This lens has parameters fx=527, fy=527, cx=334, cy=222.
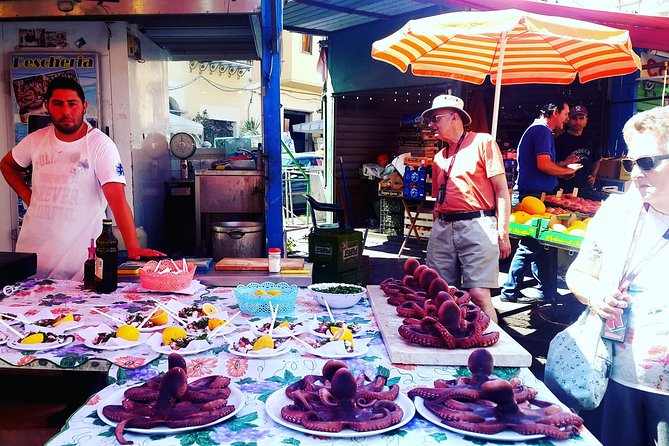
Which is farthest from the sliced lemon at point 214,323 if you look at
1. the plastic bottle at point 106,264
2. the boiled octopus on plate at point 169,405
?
the plastic bottle at point 106,264

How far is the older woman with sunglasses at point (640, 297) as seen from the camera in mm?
2029

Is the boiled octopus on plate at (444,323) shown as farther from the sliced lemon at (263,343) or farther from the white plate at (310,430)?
the sliced lemon at (263,343)

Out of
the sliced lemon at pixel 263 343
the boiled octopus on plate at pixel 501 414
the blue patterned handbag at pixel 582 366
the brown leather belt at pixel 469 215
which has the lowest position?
the blue patterned handbag at pixel 582 366

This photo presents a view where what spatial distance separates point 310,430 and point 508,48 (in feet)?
17.6

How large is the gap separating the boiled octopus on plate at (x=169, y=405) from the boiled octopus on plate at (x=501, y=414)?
A: 25.3 inches

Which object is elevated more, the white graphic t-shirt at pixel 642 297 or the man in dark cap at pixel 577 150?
the man in dark cap at pixel 577 150

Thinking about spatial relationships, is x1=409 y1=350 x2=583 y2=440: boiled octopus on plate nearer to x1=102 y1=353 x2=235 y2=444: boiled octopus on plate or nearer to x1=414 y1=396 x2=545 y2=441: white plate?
x1=414 y1=396 x2=545 y2=441: white plate

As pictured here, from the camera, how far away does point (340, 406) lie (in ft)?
5.04

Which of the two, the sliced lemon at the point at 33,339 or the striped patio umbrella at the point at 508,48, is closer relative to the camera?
the sliced lemon at the point at 33,339

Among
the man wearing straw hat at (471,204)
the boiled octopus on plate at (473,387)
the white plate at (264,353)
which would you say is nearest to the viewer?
the boiled octopus on plate at (473,387)

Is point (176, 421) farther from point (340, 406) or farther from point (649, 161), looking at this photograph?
point (649, 161)

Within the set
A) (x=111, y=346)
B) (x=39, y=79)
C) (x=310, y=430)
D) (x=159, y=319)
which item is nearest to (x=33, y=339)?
(x=111, y=346)

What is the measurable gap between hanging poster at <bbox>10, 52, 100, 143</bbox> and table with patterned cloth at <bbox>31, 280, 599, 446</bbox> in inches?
152

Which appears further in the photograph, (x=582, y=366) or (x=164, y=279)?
(x=164, y=279)
